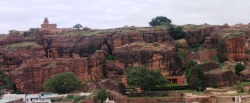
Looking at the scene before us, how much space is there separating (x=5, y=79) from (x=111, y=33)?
1836cm

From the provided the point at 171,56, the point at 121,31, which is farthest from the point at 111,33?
the point at 171,56

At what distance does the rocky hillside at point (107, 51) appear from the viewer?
59.6m

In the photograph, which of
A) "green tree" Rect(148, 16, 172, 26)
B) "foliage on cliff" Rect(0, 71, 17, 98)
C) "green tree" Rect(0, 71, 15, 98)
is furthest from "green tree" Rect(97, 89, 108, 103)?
"green tree" Rect(148, 16, 172, 26)

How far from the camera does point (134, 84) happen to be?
170 feet

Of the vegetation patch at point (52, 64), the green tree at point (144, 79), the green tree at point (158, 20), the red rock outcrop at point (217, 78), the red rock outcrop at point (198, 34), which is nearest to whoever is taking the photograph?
the green tree at point (144, 79)

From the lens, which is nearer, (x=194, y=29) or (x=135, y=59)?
(x=135, y=59)

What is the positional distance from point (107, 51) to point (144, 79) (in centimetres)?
1620

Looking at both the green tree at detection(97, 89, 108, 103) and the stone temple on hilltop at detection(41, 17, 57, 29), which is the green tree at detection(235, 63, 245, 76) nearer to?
the green tree at detection(97, 89, 108, 103)

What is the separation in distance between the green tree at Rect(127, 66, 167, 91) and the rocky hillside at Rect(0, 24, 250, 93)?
862 centimetres

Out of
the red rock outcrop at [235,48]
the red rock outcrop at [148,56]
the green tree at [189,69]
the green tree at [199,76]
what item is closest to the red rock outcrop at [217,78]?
the green tree at [199,76]

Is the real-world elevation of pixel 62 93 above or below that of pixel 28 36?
below

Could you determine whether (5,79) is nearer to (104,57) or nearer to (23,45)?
(23,45)

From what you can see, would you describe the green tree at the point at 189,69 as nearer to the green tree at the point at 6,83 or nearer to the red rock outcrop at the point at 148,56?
the red rock outcrop at the point at 148,56

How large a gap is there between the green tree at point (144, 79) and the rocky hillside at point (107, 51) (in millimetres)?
8621
